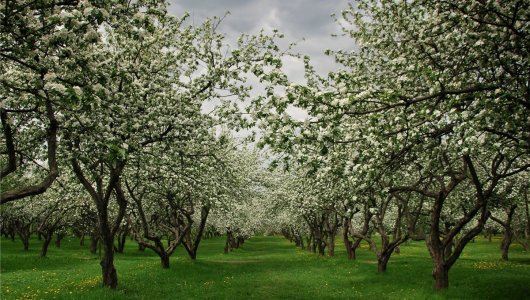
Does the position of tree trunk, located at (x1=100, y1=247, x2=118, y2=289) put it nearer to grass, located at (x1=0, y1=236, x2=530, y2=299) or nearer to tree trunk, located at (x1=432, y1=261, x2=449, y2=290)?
grass, located at (x1=0, y1=236, x2=530, y2=299)

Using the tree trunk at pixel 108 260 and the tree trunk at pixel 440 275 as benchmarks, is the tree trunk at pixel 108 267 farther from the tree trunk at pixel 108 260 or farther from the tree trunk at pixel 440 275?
the tree trunk at pixel 440 275

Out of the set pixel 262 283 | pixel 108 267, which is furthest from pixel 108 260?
pixel 262 283

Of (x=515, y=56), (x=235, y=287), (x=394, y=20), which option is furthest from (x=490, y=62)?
(x=235, y=287)

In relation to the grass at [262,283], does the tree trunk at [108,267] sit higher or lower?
higher

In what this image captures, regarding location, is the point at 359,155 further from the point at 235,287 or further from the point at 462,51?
the point at 235,287

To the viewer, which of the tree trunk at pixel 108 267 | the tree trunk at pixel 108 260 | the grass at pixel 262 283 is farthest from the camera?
the tree trunk at pixel 108 267

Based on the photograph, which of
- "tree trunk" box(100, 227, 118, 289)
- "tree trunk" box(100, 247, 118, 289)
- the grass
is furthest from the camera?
"tree trunk" box(100, 247, 118, 289)

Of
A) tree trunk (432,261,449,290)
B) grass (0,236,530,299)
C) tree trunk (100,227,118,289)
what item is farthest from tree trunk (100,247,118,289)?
tree trunk (432,261,449,290)

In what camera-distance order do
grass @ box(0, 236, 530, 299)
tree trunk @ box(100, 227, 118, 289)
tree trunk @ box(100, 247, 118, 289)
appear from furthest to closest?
tree trunk @ box(100, 247, 118, 289)
tree trunk @ box(100, 227, 118, 289)
grass @ box(0, 236, 530, 299)

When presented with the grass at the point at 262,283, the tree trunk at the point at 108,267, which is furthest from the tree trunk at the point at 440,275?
the tree trunk at the point at 108,267

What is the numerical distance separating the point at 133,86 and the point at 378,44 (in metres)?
8.34

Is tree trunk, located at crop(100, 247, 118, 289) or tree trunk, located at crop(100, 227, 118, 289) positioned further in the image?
tree trunk, located at crop(100, 247, 118, 289)

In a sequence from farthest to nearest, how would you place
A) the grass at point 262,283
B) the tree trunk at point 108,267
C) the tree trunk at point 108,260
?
the tree trunk at point 108,267 < the tree trunk at point 108,260 < the grass at point 262,283

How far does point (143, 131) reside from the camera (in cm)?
1653
